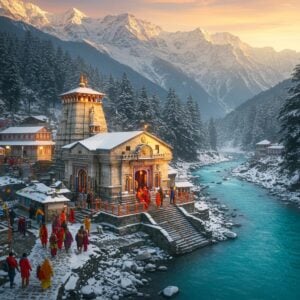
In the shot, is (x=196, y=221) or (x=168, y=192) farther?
(x=168, y=192)

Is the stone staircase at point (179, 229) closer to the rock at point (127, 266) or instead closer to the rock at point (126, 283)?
the rock at point (127, 266)

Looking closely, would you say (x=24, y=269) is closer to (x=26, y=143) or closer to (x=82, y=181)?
(x=82, y=181)

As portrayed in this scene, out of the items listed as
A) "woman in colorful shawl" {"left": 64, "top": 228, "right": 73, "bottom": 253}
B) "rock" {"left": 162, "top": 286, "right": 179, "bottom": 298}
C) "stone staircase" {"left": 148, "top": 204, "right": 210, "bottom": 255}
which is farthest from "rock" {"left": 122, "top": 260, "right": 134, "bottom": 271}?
"stone staircase" {"left": 148, "top": 204, "right": 210, "bottom": 255}

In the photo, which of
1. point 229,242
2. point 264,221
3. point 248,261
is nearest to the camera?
point 248,261

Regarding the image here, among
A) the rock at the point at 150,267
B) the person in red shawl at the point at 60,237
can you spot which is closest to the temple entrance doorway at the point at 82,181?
the person in red shawl at the point at 60,237

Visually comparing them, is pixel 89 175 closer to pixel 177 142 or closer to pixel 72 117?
pixel 72 117

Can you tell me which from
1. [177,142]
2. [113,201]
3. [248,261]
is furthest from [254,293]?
[177,142]

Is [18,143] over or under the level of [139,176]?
over

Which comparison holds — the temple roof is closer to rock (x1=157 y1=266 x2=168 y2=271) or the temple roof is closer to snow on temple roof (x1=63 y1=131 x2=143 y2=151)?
snow on temple roof (x1=63 y1=131 x2=143 y2=151)
